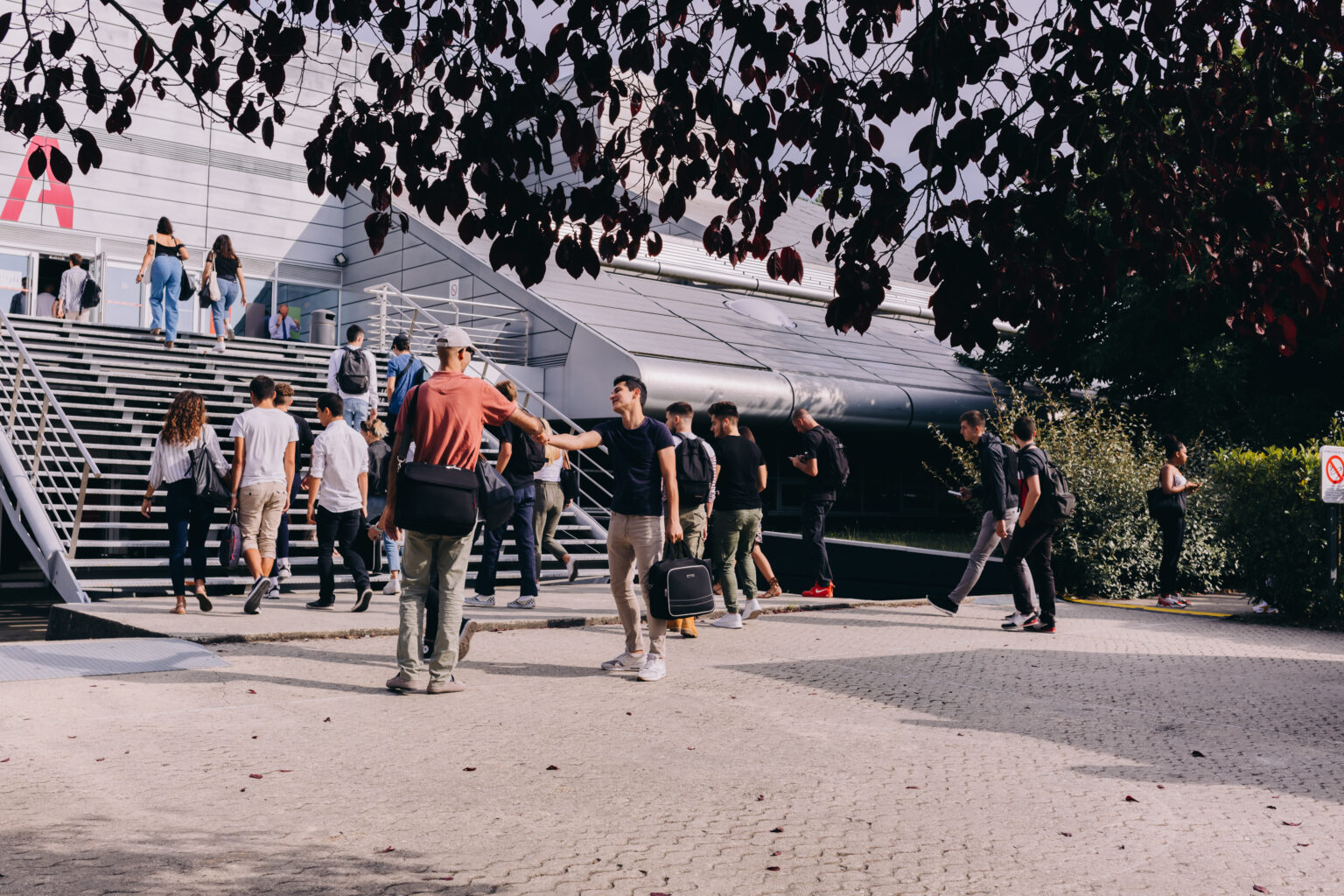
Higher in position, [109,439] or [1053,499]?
[109,439]

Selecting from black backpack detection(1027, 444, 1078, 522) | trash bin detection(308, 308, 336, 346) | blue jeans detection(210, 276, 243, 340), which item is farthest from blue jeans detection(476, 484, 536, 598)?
trash bin detection(308, 308, 336, 346)

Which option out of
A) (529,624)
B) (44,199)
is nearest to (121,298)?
(44,199)

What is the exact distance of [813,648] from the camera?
339 inches

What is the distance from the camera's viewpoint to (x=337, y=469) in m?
9.63

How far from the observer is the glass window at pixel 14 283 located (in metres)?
23.6

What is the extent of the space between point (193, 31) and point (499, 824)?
114 inches

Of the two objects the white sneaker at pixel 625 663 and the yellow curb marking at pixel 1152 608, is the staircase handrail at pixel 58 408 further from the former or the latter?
the yellow curb marking at pixel 1152 608

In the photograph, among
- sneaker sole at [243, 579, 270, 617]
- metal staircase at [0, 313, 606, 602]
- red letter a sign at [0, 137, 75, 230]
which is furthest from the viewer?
red letter a sign at [0, 137, 75, 230]

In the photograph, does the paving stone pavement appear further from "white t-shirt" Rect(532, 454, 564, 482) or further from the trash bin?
the trash bin

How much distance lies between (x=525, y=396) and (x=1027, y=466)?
1215cm

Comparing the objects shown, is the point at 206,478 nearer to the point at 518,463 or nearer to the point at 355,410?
the point at 518,463

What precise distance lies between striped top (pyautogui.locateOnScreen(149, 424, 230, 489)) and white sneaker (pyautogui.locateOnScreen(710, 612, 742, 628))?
416cm

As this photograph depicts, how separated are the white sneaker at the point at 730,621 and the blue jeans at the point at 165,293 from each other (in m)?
9.46

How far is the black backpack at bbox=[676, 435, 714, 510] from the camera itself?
29.8 ft
